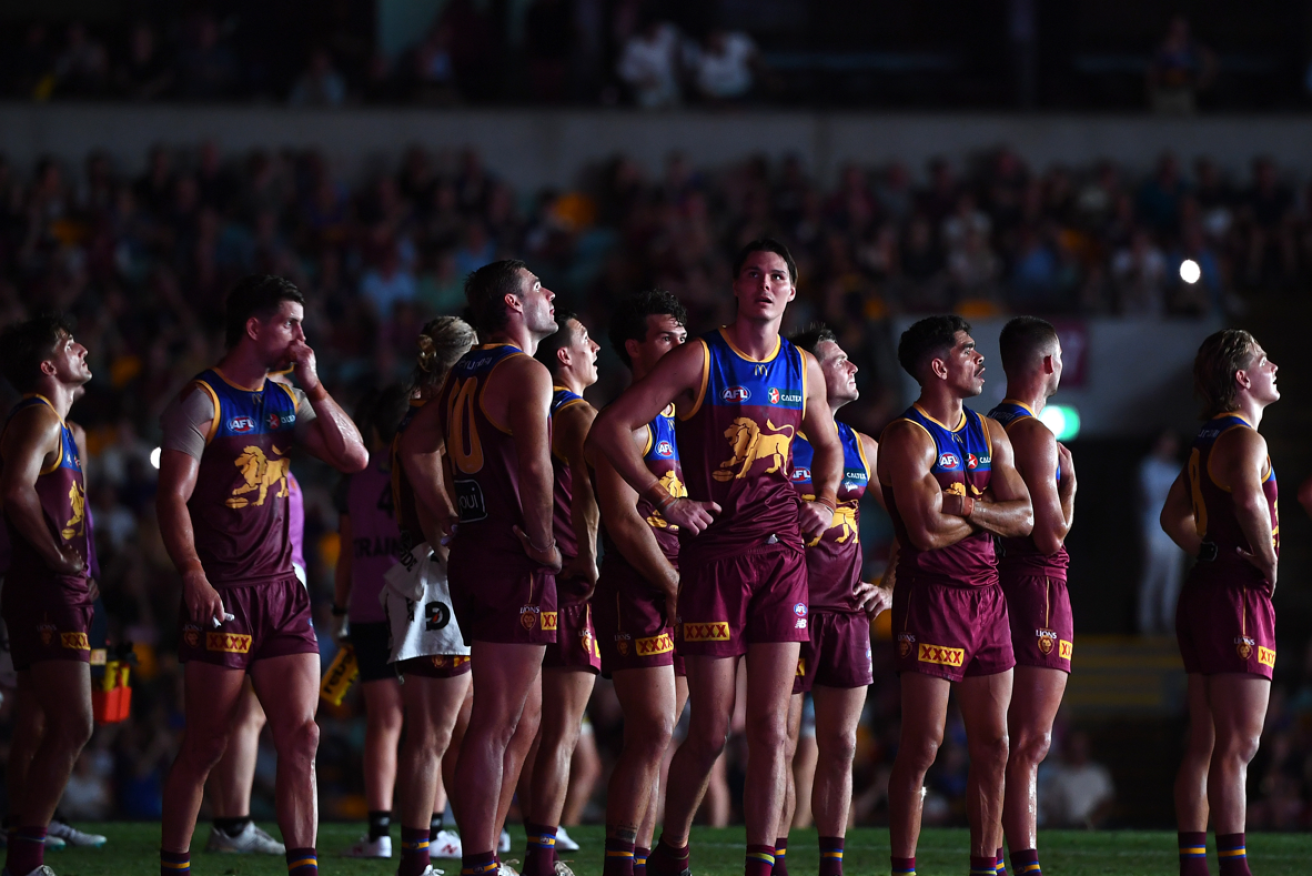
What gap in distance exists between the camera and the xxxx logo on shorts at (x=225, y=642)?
6.25 metres

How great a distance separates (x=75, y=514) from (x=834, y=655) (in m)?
3.53

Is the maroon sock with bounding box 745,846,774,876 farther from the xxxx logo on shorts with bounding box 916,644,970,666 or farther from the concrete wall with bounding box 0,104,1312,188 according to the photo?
the concrete wall with bounding box 0,104,1312,188

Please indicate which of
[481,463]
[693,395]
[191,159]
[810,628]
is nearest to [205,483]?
[481,463]

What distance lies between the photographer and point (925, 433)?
6910 mm

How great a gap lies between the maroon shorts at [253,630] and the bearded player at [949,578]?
8.09ft

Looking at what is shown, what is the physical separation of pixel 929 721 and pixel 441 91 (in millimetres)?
15786

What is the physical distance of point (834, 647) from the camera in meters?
7.28

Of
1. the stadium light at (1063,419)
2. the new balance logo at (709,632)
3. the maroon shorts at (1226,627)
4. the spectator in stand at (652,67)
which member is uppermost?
the spectator in stand at (652,67)

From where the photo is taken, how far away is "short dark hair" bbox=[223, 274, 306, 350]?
21.4 feet

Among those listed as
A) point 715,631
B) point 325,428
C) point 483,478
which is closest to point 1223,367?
point 715,631

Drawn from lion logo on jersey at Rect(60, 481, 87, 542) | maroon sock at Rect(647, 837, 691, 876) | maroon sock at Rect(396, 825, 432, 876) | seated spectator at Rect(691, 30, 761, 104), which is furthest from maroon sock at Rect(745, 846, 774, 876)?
seated spectator at Rect(691, 30, 761, 104)

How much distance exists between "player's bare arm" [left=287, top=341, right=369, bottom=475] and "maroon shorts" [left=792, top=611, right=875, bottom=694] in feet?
7.14

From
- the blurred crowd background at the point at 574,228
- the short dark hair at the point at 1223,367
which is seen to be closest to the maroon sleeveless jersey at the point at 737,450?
the short dark hair at the point at 1223,367

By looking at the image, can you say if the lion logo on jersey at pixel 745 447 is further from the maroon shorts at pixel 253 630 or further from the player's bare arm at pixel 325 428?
the maroon shorts at pixel 253 630
